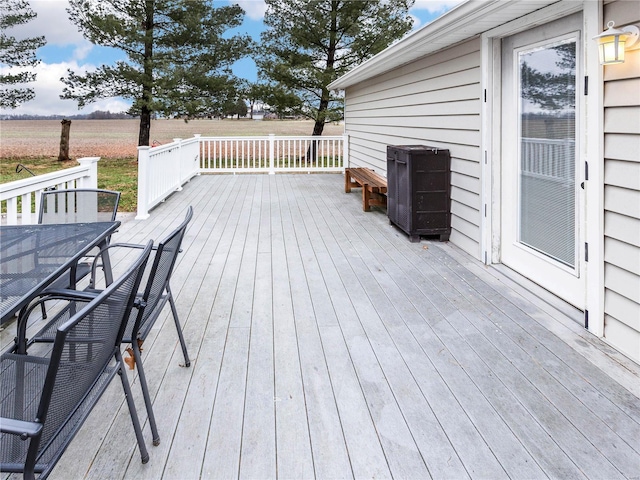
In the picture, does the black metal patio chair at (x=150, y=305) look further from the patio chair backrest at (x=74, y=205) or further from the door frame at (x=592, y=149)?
the door frame at (x=592, y=149)

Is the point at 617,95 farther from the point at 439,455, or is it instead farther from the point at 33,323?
the point at 33,323

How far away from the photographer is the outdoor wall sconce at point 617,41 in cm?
246

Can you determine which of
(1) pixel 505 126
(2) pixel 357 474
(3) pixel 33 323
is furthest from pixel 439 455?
Result: (1) pixel 505 126

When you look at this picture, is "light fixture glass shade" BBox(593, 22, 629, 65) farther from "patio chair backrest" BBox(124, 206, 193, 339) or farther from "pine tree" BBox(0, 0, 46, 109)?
"pine tree" BBox(0, 0, 46, 109)

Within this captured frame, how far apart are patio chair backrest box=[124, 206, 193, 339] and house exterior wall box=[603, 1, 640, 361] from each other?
7.31 ft

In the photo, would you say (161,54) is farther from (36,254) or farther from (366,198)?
(36,254)

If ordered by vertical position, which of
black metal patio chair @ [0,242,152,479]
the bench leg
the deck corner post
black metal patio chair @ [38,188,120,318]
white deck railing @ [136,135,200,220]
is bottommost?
black metal patio chair @ [0,242,152,479]

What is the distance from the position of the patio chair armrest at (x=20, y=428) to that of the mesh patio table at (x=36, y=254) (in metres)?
0.52

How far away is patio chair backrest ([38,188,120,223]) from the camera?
3.18 meters

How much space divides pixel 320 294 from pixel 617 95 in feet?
7.12

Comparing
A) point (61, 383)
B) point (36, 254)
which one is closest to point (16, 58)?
point (36, 254)

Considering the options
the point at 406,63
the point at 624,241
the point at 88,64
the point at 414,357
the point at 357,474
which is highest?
the point at 88,64

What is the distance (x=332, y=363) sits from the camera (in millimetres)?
2518

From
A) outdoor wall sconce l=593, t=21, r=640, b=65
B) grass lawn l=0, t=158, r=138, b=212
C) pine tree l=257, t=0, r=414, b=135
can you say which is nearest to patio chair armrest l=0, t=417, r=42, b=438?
outdoor wall sconce l=593, t=21, r=640, b=65
